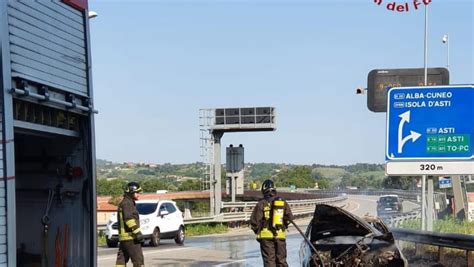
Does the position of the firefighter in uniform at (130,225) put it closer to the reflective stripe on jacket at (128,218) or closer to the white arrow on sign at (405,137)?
the reflective stripe on jacket at (128,218)

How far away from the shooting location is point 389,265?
34.8 ft

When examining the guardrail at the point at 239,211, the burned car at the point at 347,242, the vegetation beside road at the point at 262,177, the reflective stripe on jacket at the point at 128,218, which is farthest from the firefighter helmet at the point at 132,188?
the vegetation beside road at the point at 262,177

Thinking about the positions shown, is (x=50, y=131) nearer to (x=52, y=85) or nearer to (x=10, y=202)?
(x=52, y=85)

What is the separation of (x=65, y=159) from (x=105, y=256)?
13.2 meters

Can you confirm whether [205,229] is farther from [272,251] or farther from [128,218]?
[128,218]

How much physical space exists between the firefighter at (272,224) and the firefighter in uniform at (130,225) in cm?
187

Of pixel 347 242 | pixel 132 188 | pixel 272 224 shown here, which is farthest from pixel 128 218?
pixel 347 242

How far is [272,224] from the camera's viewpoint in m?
11.7

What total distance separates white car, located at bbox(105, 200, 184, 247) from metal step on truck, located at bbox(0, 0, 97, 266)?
1674cm

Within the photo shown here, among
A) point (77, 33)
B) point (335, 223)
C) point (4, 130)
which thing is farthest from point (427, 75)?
point (4, 130)

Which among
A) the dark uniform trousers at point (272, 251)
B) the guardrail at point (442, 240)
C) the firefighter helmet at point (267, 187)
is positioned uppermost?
the firefighter helmet at point (267, 187)

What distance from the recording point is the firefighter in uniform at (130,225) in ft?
37.8

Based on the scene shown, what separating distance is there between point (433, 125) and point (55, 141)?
30.2 feet

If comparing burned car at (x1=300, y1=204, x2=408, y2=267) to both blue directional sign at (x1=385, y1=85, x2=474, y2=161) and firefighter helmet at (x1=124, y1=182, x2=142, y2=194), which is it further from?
blue directional sign at (x1=385, y1=85, x2=474, y2=161)
